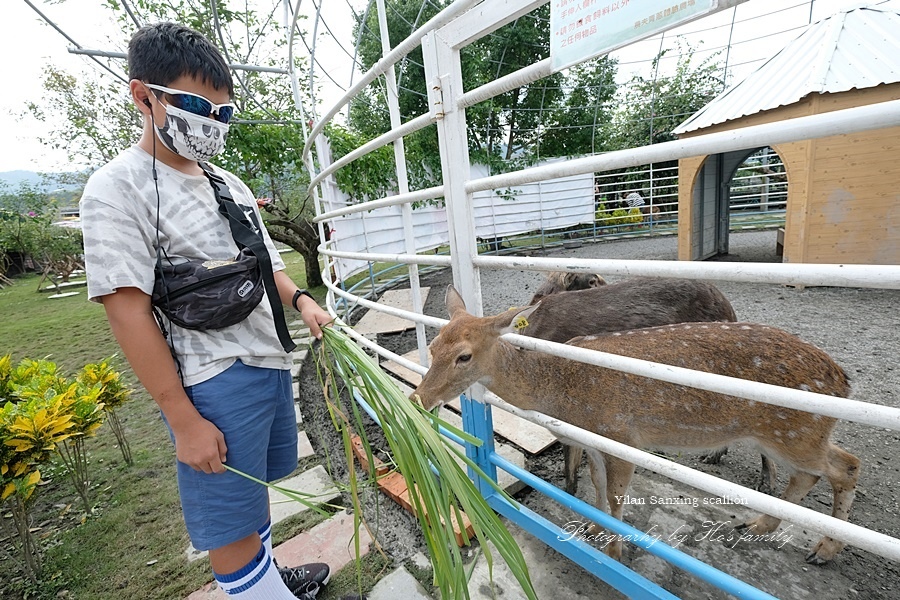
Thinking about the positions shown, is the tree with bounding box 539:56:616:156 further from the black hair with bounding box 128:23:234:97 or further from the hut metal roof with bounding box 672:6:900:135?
the black hair with bounding box 128:23:234:97

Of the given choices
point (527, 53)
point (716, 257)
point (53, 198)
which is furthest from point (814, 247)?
point (53, 198)

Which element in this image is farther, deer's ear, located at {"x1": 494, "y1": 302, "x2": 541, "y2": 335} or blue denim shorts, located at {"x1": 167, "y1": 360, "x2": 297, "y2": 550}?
deer's ear, located at {"x1": 494, "y1": 302, "x2": 541, "y2": 335}

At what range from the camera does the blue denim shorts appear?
1338 millimetres

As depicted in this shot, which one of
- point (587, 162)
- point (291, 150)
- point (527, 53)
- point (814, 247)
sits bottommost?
point (814, 247)

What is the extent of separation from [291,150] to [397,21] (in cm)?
993

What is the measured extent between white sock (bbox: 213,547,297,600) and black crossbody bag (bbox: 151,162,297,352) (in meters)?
0.86

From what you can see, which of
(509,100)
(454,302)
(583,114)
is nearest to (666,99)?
(583,114)

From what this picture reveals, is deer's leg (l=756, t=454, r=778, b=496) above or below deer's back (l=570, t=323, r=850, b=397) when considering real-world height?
below

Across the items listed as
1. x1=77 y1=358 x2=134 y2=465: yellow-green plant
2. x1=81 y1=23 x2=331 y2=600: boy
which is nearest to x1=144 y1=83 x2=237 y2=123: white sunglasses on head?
x1=81 y1=23 x2=331 y2=600: boy

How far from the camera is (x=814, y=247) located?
6059mm

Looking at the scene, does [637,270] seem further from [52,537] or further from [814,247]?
[814,247]

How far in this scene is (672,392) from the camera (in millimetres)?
1846

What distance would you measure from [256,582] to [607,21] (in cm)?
208

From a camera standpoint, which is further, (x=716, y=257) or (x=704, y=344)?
(x=716, y=257)
